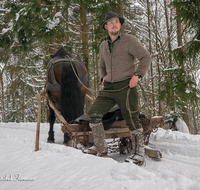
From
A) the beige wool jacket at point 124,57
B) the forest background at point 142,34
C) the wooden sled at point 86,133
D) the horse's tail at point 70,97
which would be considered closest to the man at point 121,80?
the beige wool jacket at point 124,57

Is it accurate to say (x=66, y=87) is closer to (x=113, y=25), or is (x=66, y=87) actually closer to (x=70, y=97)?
(x=70, y=97)

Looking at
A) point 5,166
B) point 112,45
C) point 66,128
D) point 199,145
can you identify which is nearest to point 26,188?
point 5,166

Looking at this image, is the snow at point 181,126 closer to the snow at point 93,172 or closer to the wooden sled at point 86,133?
the snow at point 93,172

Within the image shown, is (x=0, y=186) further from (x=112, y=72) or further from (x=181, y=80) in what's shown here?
(x=181, y=80)

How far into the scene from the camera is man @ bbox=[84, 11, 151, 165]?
2.37m

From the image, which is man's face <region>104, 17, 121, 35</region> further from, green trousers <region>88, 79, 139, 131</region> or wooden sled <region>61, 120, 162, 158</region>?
wooden sled <region>61, 120, 162, 158</region>

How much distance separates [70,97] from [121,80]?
160cm

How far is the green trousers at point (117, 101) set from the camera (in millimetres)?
2432

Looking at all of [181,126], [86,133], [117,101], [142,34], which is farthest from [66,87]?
[142,34]

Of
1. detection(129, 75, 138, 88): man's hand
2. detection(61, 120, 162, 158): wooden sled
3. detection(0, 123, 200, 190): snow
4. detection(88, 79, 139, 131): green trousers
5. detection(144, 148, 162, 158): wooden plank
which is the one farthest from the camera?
detection(61, 120, 162, 158): wooden sled

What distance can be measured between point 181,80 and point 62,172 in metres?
4.23

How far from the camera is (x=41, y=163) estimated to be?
2.10 m

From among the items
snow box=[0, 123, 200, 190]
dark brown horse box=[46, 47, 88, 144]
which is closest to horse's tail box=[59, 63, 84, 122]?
dark brown horse box=[46, 47, 88, 144]

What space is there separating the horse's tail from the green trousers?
1.16 meters
